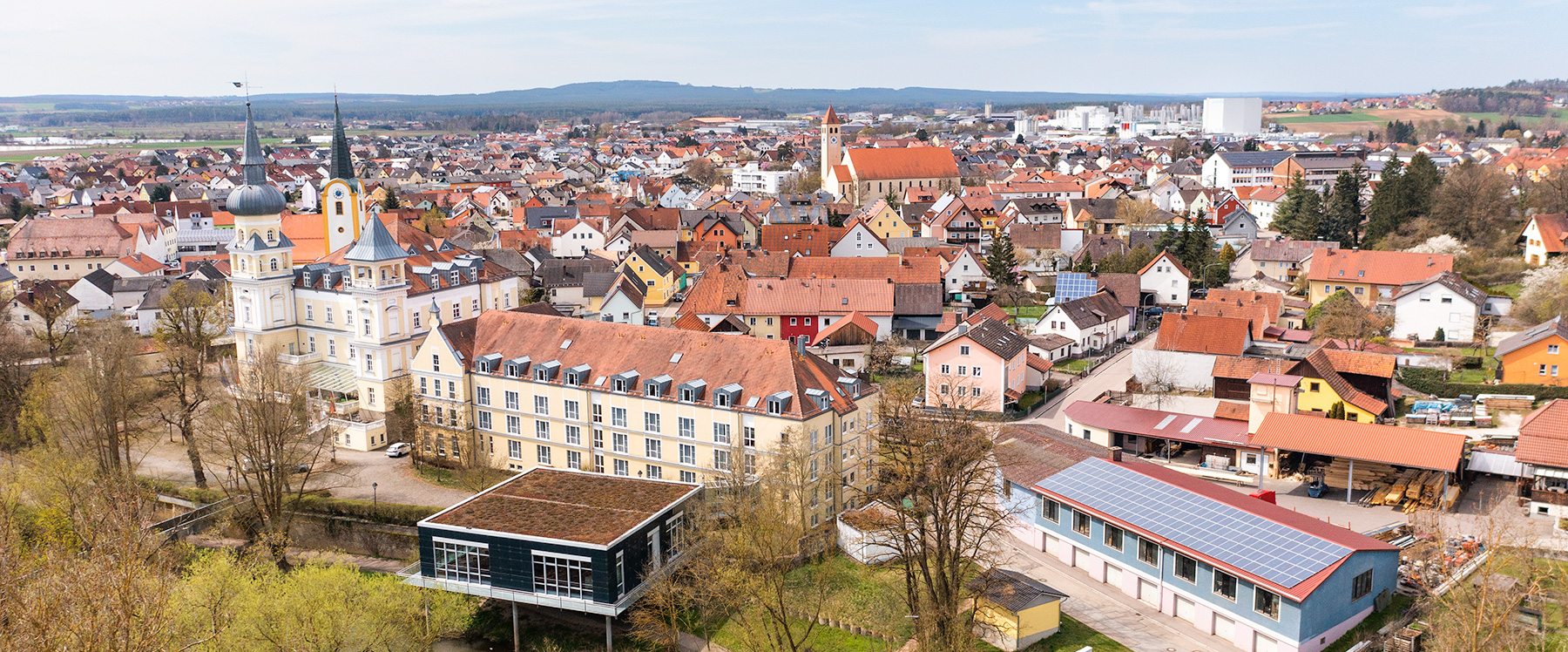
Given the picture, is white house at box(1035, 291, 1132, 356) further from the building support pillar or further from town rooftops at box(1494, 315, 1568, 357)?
the building support pillar

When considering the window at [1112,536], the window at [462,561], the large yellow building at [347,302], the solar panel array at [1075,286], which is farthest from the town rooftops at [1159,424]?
the large yellow building at [347,302]

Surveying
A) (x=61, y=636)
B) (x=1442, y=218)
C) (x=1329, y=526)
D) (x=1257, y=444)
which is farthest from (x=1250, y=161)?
(x=61, y=636)

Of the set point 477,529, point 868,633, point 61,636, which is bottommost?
point 868,633

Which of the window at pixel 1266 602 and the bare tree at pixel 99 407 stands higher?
the bare tree at pixel 99 407

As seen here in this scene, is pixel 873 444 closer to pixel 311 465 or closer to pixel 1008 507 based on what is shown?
pixel 1008 507

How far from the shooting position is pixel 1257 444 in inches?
1519

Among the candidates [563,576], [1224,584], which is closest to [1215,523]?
[1224,584]

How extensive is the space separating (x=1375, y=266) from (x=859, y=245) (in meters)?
31.5

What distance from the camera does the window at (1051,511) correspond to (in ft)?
112

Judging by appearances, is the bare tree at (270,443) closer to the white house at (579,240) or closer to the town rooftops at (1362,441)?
the town rooftops at (1362,441)

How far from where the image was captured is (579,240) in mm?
88938

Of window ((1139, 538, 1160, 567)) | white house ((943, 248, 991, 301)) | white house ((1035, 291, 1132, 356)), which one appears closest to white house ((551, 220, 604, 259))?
white house ((943, 248, 991, 301))

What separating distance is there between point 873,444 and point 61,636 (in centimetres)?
2655

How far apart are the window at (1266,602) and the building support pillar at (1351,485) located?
10.3m
